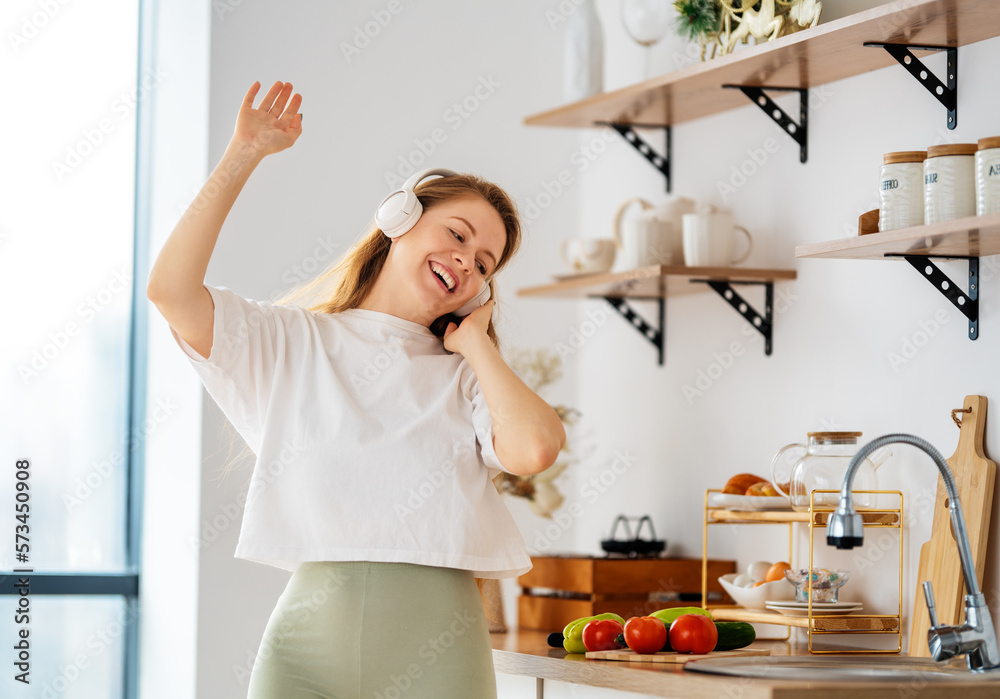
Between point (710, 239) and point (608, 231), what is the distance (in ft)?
1.72

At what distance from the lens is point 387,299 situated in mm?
1562

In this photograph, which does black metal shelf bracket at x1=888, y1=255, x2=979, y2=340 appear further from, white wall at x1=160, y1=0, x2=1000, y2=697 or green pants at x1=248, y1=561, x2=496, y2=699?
green pants at x1=248, y1=561, x2=496, y2=699

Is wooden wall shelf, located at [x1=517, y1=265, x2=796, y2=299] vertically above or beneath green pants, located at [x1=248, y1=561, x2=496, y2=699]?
above

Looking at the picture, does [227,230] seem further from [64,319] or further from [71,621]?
[71,621]

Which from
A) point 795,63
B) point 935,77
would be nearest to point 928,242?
point 935,77

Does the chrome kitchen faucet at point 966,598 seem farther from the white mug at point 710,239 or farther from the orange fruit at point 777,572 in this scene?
the white mug at point 710,239

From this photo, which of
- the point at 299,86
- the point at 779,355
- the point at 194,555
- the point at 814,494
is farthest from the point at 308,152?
the point at 814,494

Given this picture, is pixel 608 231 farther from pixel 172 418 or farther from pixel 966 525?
pixel 966 525

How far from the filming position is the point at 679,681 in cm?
146

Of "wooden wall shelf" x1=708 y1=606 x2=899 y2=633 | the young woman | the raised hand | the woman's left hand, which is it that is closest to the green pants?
the young woman

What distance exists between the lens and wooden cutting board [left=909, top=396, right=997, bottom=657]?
1.69m

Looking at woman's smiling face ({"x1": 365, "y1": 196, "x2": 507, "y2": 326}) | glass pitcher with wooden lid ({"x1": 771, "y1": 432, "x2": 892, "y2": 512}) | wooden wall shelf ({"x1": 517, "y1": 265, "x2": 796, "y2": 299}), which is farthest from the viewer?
wooden wall shelf ({"x1": 517, "y1": 265, "x2": 796, "y2": 299})

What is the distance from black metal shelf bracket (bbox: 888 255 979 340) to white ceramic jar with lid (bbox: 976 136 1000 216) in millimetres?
180

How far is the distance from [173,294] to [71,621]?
4.52ft
